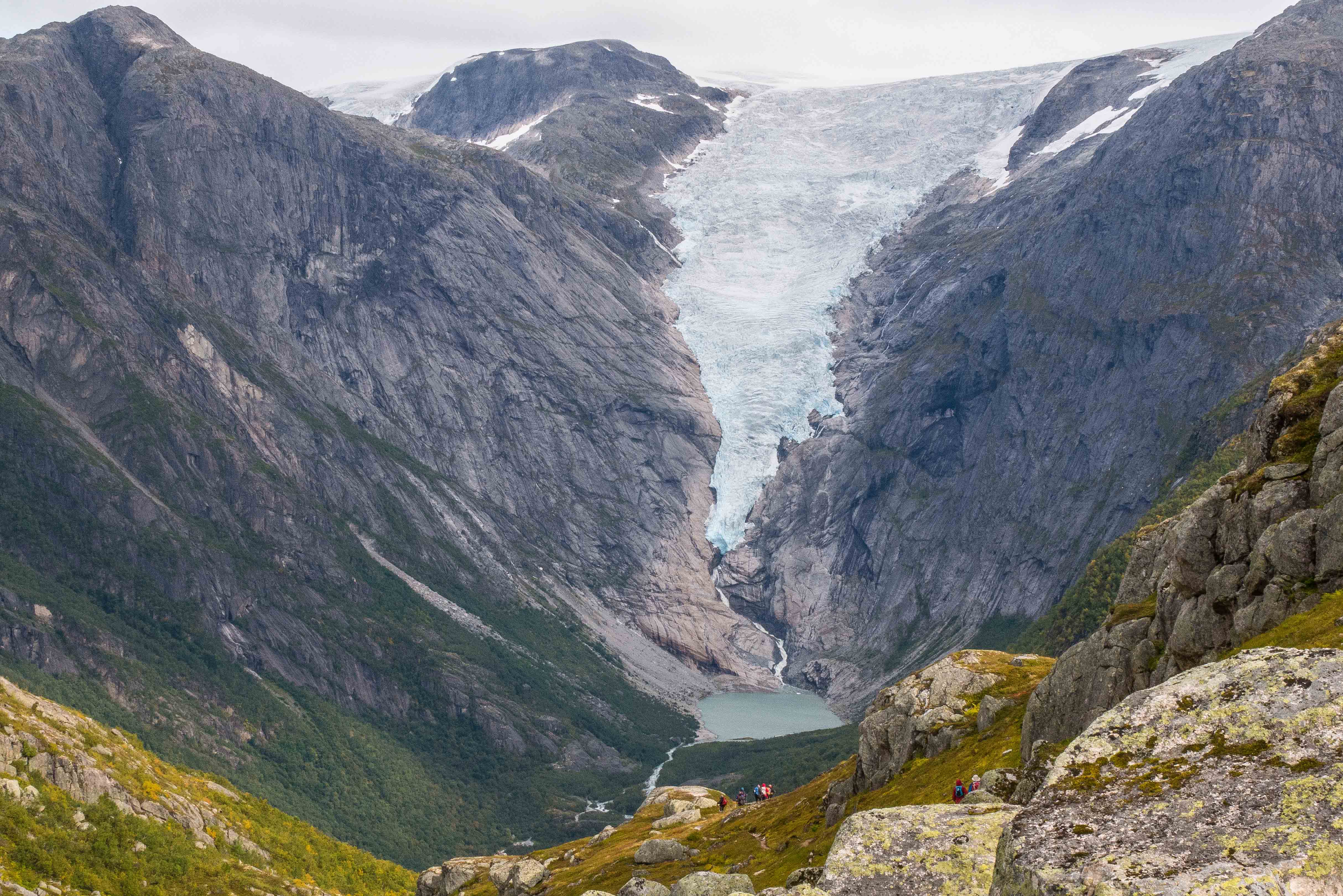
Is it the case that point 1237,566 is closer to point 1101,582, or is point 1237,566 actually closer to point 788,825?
point 788,825

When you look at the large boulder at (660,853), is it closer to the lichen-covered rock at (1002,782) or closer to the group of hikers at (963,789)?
the group of hikers at (963,789)

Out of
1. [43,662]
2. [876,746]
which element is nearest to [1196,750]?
[876,746]

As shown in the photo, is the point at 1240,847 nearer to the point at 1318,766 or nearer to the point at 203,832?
the point at 1318,766

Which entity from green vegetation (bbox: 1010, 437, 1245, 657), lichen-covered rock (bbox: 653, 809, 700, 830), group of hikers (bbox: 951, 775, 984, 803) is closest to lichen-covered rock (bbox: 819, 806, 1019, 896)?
group of hikers (bbox: 951, 775, 984, 803)

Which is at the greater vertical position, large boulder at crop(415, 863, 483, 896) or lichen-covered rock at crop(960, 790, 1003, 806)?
lichen-covered rock at crop(960, 790, 1003, 806)

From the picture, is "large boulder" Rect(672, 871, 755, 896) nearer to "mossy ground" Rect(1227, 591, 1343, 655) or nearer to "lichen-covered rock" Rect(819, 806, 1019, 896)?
"lichen-covered rock" Rect(819, 806, 1019, 896)

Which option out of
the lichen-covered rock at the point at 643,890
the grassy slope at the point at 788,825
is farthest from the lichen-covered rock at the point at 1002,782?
the lichen-covered rock at the point at 643,890
